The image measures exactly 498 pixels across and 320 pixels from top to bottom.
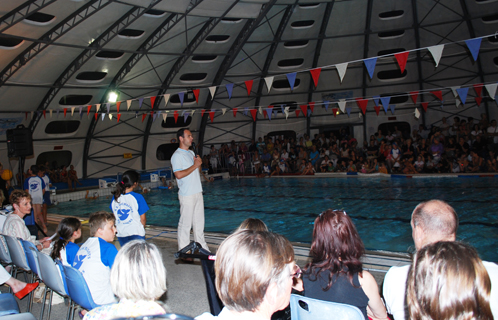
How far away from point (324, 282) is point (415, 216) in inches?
30.9

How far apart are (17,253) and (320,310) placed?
364 centimetres

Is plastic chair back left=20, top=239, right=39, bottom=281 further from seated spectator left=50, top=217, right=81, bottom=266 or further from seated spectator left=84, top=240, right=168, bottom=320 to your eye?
seated spectator left=84, top=240, right=168, bottom=320

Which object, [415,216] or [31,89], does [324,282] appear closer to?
[415,216]

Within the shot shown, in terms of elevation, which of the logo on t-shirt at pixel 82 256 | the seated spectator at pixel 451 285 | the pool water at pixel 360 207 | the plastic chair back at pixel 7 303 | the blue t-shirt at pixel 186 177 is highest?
the blue t-shirt at pixel 186 177

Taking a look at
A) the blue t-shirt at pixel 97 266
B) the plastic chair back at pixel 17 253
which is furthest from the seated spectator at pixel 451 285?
the plastic chair back at pixel 17 253

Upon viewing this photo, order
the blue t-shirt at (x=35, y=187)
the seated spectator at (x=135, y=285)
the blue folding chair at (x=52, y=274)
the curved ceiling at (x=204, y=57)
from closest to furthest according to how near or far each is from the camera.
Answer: the seated spectator at (x=135, y=285), the blue folding chair at (x=52, y=274), the blue t-shirt at (x=35, y=187), the curved ceiling at (x=204, y=57)

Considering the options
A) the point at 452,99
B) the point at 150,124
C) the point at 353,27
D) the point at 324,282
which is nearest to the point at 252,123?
the point at 150,124

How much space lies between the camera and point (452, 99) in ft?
59.2

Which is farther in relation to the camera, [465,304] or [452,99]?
[452,99]

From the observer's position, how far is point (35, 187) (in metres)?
8.01

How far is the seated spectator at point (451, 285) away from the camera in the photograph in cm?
121

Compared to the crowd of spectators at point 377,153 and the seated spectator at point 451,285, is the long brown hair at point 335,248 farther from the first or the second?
the crowd of spectators at point 377,153

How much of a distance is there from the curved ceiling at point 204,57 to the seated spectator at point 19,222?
7.18 meters

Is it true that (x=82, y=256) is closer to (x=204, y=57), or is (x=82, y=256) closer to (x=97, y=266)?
(x=97, y=266)
